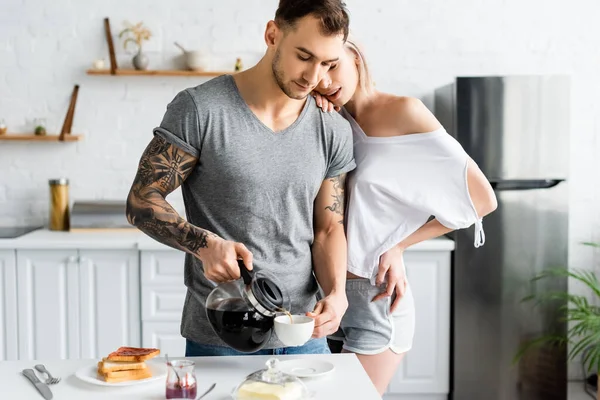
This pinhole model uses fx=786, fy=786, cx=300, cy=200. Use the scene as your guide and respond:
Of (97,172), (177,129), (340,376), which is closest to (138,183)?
(177,129)

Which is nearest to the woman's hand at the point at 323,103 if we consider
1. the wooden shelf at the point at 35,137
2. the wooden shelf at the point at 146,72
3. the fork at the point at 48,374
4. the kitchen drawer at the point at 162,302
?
the fork at the point at 48,374

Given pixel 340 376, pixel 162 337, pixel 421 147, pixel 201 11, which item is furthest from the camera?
pixel 201 11

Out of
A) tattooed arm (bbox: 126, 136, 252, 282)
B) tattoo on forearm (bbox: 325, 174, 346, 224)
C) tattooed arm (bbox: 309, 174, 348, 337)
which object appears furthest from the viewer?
tattoo on forearm (bbox: 325, 174, 346, 224)

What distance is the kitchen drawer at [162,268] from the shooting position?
143 inches

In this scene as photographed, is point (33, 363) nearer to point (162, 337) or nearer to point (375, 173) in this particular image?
point (375, 173)

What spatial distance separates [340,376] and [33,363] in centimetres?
70

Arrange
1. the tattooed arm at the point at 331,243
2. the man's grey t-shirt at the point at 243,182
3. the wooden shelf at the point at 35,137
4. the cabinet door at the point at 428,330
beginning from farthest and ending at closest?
1. the wooden shelf at the point at 35,137
2. the cabinet door at the point at 428,330
3. the tattooed arm at the point at 331,243
4. the man's grey t-shirt at the point at 243,182

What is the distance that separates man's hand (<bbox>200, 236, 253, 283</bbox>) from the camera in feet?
5.41

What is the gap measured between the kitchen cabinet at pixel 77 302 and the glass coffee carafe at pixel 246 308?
6.91ft

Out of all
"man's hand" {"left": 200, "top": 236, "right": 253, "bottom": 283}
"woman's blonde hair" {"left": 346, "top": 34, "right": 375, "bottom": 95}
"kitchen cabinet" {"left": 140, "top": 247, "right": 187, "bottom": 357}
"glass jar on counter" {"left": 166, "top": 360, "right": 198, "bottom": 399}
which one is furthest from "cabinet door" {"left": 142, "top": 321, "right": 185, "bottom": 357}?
"glass jar on counter" {"left": 166, "top": 360, "right": 198, "bottom": 399}

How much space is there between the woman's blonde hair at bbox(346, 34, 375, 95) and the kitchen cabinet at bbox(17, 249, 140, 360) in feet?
5.77

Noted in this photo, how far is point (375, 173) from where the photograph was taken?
2205 mm

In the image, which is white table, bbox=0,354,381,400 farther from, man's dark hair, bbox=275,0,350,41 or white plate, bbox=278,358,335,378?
man's dark hair, bbox=275,0,350,41

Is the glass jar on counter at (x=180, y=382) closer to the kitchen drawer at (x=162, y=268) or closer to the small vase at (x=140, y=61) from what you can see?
the kitchen drawer at (x=162, y=268)
